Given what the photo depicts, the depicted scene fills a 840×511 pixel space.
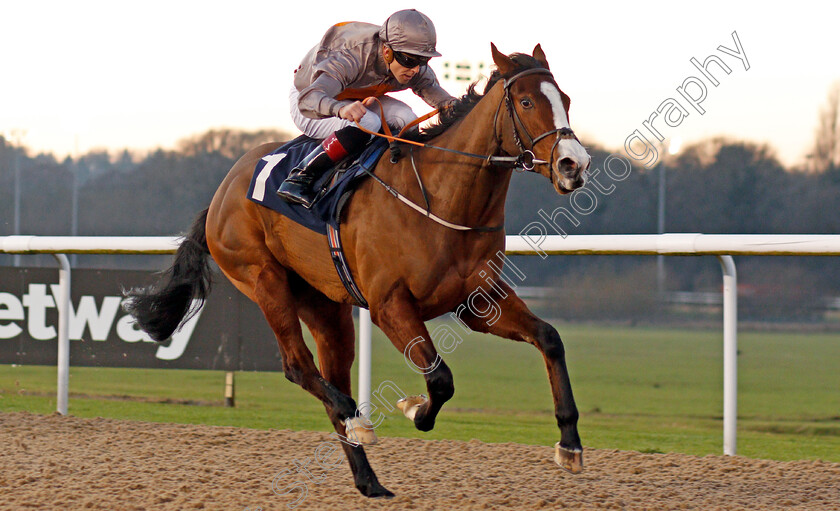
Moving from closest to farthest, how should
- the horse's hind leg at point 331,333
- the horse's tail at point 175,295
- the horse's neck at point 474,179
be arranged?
the horse's neck at point 474,179 → the horse's hind leg at point 331,333 → the horse's tail at point 175,295

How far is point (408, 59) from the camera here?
143 inches

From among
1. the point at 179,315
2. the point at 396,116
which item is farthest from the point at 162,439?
the point at 396,116

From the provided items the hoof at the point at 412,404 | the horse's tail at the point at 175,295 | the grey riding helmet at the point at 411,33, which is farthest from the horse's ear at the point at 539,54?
the horse's tail at the point at 175,295

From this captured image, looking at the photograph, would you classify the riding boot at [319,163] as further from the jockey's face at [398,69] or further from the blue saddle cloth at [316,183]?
the jockey's face at [398,69]

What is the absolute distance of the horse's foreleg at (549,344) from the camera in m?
3.17

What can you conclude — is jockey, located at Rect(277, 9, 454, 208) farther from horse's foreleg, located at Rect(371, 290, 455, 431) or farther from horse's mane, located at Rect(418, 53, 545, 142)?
horse's foreleg, located at Rect(371, 290, 455, 431)

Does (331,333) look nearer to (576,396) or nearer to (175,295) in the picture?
(175,295)

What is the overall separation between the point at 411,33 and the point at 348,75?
36cm

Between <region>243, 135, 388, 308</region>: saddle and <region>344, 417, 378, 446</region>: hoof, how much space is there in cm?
47

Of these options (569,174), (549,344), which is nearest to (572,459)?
(549,344)

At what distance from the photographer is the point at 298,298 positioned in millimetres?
4203

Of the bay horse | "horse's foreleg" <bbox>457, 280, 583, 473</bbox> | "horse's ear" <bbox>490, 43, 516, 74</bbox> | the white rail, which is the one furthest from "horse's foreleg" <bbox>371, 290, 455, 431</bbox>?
the white rail

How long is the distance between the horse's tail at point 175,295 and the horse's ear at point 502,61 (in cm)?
206

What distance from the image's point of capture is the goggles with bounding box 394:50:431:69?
3.61 meters
